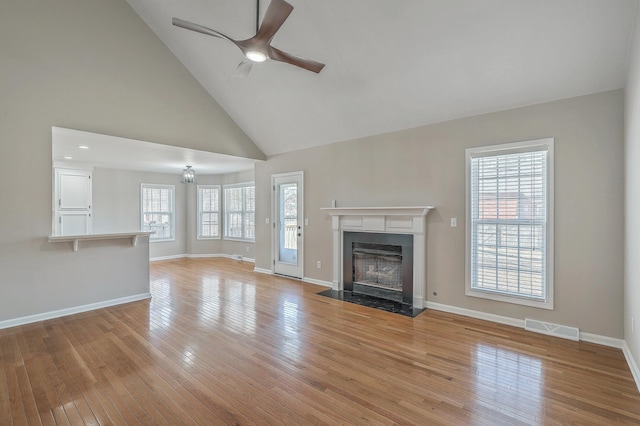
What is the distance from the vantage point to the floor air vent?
3303 mm

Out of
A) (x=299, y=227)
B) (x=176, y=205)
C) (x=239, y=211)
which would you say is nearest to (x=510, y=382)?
(x=299, y=227)

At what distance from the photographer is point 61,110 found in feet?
12.8

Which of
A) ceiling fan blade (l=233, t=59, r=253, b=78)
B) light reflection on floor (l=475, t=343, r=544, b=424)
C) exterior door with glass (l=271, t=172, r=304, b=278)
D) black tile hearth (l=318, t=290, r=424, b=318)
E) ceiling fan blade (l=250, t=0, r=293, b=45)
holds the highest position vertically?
ceiling fan blade (l=233, t=59, r=253, b=78)

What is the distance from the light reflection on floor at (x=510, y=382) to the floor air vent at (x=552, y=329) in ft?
2.51

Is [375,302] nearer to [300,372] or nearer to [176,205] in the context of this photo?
[300,372]

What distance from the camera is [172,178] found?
8.82m

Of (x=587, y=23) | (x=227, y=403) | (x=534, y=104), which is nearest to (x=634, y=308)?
(x=534, y=104)

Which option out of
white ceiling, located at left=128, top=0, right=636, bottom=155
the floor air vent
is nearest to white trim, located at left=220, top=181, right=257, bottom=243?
white ceiling, located at left=128, top=0, right=636, bottom=155

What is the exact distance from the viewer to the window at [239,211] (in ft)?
27.6

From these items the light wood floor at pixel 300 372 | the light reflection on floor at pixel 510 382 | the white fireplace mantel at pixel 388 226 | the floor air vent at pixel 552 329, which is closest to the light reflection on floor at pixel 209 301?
the light wood floor at pixel 300 372

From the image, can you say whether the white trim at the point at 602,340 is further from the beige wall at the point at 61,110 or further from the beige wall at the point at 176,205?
the beige wall at the point at 176,205

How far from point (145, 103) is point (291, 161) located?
8.76 feet

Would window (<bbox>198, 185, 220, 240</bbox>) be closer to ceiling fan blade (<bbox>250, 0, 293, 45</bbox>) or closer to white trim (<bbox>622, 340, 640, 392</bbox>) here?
ceiling fan blade (<bbox>250, 0, 293, 45</bbox>)

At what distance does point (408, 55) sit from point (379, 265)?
305 centimetres
